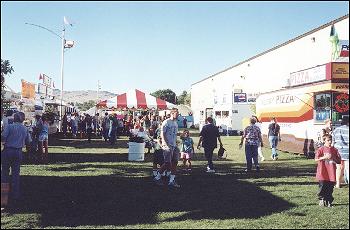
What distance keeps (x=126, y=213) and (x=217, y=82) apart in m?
61.7

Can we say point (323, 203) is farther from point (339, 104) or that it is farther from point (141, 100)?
point (141, 100)

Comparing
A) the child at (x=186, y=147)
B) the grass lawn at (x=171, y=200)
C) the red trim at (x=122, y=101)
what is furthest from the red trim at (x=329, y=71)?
the red trim at (x=122, y=101)

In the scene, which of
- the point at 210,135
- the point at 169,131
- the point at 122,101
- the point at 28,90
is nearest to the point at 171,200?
the point at 169,131

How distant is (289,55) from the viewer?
43312mm

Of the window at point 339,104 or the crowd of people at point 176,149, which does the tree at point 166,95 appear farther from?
the window at point 339,104

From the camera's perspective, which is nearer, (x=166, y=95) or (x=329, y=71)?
(x=329, y=71)

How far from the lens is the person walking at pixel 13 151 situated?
841 cm

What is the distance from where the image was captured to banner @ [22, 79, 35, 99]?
29.3 metres

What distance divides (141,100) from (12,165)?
1418 centimetres

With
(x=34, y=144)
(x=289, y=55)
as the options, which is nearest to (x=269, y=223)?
(x=34, y=144)

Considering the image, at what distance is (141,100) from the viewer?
22.5m

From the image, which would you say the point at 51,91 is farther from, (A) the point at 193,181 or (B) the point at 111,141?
(A) the point at 193,181

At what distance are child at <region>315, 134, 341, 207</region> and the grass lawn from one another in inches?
12.6

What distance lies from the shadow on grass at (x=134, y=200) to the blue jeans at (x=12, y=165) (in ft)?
1.26
